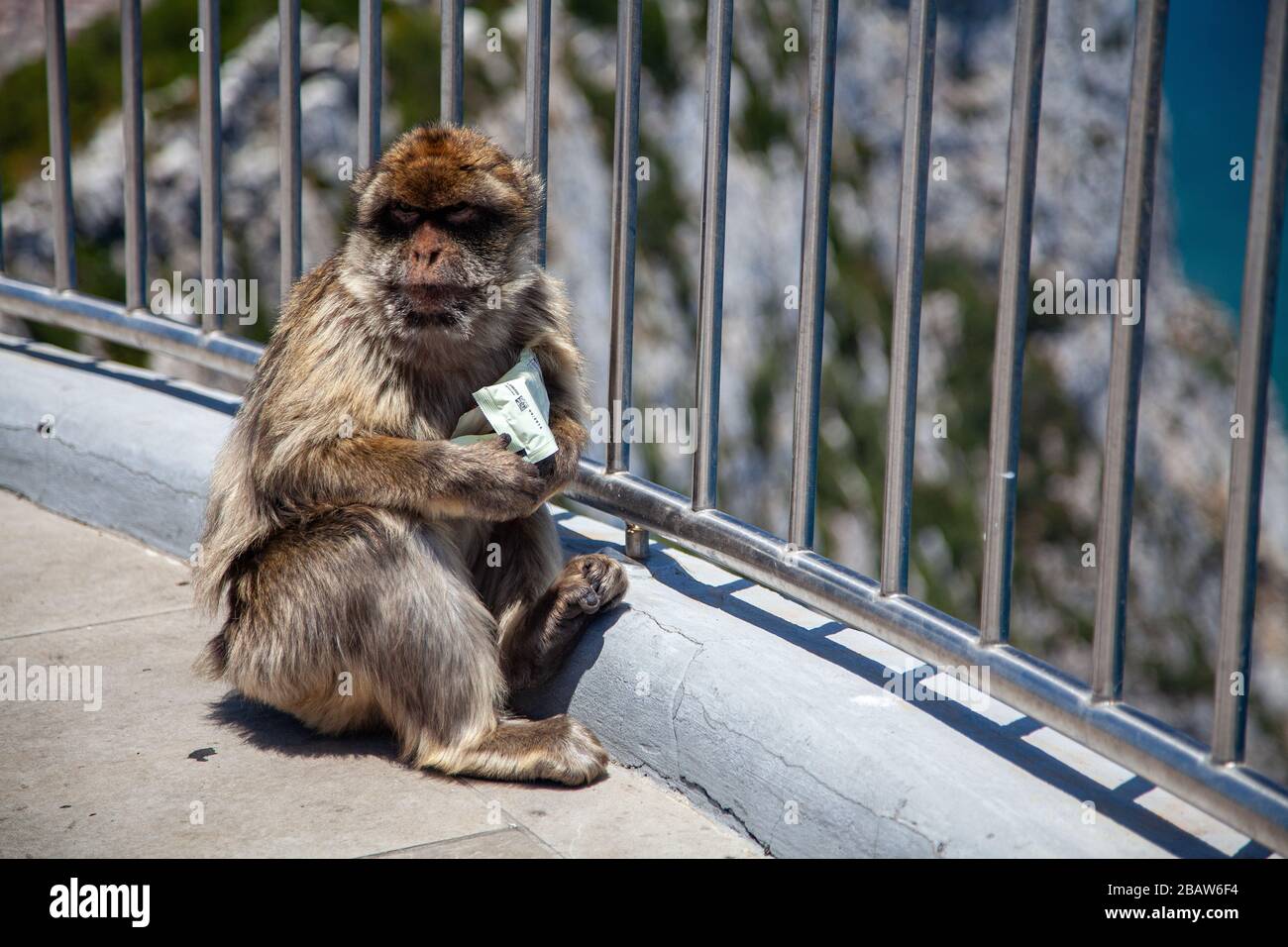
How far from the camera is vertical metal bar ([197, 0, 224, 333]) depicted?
388cm

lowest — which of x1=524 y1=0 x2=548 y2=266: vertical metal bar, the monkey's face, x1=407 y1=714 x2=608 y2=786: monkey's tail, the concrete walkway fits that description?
the concrete walkway

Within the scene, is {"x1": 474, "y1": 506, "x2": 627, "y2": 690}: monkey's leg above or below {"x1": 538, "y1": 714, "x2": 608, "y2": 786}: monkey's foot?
above

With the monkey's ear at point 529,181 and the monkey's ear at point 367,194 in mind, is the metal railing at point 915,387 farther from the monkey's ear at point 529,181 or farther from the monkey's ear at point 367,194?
the monkey's ear at point 367,194

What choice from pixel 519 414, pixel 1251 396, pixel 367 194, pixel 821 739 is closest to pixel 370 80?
pixel 367 194

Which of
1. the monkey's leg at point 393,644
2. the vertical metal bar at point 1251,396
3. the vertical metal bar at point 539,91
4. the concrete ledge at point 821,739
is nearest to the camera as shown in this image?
the vertical metal bar at point 1251,396

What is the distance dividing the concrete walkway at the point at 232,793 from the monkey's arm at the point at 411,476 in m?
0.55

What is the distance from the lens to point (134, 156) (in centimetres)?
417

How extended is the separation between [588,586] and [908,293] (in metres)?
0.90

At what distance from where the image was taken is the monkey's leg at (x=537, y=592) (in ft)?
9.56

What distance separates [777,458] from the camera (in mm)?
22375

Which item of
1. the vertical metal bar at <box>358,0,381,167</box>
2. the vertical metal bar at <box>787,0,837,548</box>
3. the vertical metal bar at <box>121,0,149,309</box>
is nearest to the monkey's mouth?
the vertical metal bar at <box>787,0,837,548</box>

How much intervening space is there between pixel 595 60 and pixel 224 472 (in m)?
19.2

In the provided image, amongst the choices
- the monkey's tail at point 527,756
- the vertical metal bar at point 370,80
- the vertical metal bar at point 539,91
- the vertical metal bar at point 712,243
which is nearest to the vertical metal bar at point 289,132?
the vertical metal bar at point 370,80

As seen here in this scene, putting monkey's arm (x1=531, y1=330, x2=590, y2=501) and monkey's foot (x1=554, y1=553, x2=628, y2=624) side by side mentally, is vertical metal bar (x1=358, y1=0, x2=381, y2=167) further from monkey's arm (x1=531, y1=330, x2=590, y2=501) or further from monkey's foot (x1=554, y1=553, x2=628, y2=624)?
monkey's foot (x1=554, y1=553, x2=628, y2=624)
